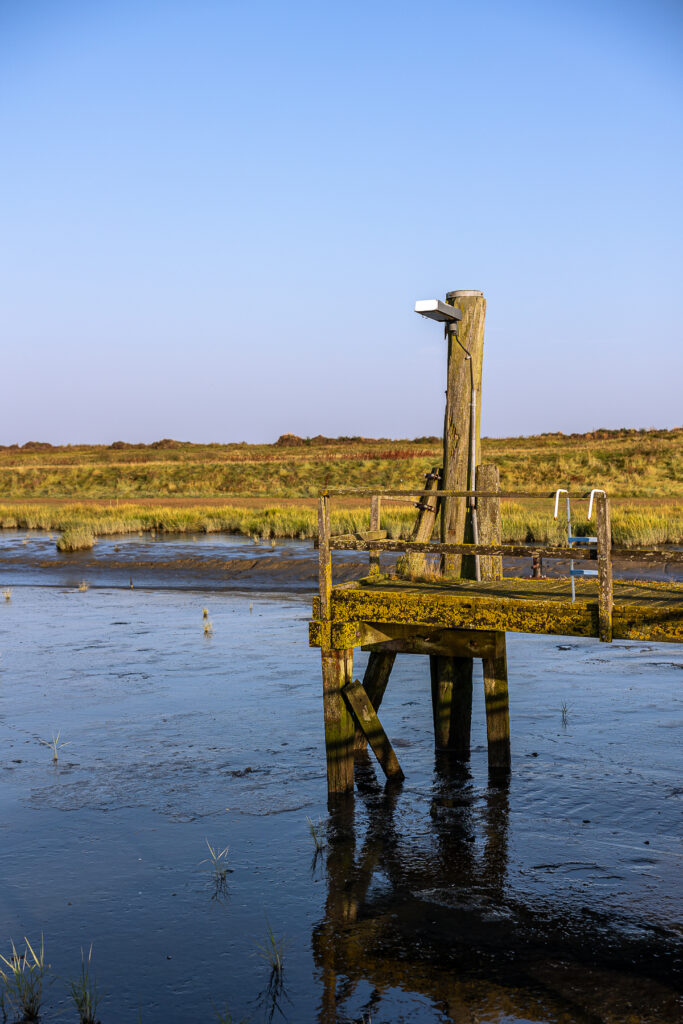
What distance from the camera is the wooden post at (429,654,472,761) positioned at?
973 centimetres

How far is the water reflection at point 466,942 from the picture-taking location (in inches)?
227

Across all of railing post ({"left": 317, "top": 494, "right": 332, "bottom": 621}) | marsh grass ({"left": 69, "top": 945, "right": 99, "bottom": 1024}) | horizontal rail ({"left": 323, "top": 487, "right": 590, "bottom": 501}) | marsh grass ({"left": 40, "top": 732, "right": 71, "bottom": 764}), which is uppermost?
horizontal rail ({"left": 323, "top": 487, "right": 590, "bottom": 501})

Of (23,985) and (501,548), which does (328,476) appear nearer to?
(501,548)

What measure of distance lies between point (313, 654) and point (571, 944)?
9.59m

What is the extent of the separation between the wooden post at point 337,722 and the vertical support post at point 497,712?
1323 mm

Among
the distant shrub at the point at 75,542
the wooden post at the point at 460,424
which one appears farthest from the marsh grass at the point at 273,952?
the distant shrub at the point at 75,542

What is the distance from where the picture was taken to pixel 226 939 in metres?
6.65

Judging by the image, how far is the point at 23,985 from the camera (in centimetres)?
593

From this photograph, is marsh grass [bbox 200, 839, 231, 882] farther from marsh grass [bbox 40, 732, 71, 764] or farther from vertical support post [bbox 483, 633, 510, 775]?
marsh grass [bbox 40, 732, 71, 764]

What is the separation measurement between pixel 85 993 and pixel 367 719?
3.79 metres

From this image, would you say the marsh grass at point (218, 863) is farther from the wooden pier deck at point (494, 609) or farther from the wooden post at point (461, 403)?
the wooden post at point (461, 403)

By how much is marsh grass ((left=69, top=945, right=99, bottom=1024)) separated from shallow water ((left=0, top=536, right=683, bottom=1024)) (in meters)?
0.07

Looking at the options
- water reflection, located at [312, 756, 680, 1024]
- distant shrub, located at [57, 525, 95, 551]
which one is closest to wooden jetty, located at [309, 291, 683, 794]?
water reflection, located at [312, 756, 680, 1024]

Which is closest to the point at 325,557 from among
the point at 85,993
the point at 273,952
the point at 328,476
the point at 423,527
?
the point at 423,527
